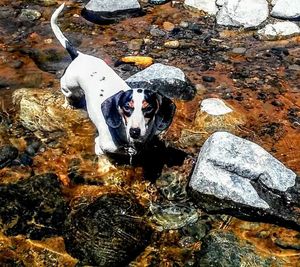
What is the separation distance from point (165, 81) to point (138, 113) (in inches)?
89.8

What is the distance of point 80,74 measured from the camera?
6078mm

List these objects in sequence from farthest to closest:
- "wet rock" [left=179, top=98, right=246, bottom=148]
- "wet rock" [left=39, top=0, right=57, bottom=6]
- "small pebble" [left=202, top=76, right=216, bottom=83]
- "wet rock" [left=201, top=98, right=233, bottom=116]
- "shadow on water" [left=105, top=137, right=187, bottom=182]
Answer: "wet rock" [left=39, top=0, right=57, bottom=6]
"small pebble" [left=202, top=76, right=216, bottom=83]
"wet rock" [left=201, top=98, right=233, bottom=116]
"wet rock" [left=179, top=98, right=246, bottom=148]
"shadow on water" [left=105, top=137, right=187, bottom=182]

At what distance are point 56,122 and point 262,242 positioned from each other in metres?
2.87

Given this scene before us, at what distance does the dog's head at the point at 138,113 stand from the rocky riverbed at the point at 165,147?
0.73 meters

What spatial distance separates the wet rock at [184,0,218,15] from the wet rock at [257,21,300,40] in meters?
0.94

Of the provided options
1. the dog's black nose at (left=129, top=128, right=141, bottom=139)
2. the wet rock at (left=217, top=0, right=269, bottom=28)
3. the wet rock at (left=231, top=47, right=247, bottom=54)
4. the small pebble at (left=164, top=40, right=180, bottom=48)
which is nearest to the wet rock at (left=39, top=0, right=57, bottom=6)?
the small pebble at (left=164, top=40, right=180, bottom=48)

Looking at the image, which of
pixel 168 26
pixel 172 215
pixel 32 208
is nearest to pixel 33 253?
pixel 32 208

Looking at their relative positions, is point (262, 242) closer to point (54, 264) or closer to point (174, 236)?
point (174, 236)

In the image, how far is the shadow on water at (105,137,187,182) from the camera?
5920 mm

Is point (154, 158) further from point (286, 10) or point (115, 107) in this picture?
point (286, 10)

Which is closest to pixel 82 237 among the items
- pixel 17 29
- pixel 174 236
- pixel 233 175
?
pixel 174 236

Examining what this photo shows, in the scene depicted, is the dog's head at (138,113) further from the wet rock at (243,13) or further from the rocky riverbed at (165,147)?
the wet rock at (243,13)

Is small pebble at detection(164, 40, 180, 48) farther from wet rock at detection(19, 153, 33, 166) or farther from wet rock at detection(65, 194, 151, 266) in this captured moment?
wet rock at detection(65, 194, 151, 266)

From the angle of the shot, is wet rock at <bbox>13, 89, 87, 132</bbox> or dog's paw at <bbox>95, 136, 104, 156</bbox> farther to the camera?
wet rock at <bbox>13, 89, 87, 132</bbox>
